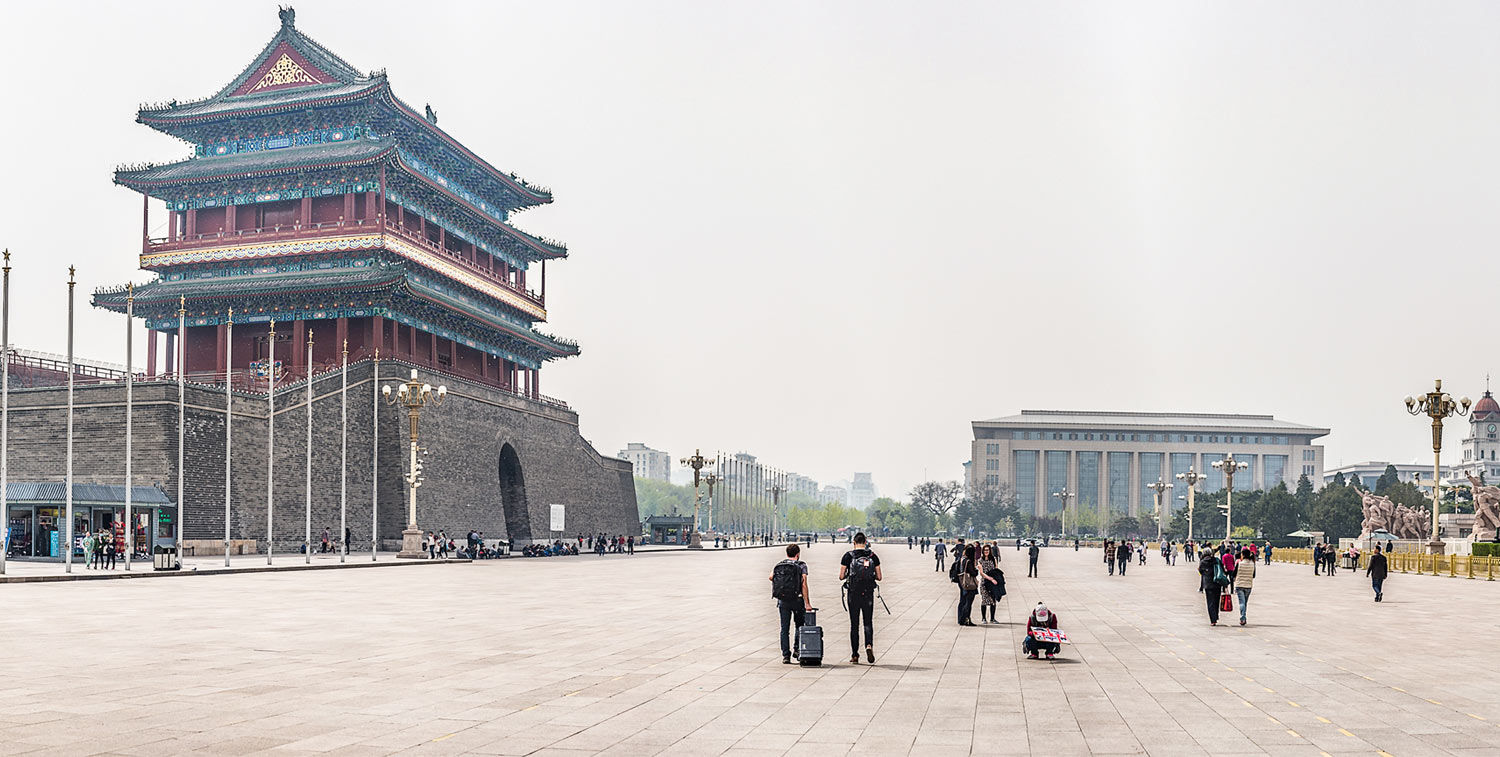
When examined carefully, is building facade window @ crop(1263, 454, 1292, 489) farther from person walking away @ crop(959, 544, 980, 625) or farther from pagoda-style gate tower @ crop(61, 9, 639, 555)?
person walking away @ crop(959, 544, 980, 625)

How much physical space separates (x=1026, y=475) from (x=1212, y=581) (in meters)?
163

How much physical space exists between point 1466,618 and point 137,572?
36.1m

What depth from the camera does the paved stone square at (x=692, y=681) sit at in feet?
36.1

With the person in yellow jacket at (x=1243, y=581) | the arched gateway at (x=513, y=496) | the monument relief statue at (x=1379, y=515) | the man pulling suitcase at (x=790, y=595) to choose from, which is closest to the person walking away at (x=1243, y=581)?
the person in yellow jacket at (x=1243, y=581)

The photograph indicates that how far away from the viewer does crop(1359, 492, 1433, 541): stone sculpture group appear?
8069 centimetres

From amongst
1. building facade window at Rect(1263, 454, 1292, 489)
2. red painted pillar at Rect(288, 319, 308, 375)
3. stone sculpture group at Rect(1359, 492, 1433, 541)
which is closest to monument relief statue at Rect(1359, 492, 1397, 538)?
stone sculpture group at Rect(1359, 492, 1433, 541)

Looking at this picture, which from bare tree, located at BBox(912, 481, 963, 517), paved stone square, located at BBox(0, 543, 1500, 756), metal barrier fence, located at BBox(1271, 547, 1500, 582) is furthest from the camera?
bare tree, located at BBox(912, 481, 963, 517)

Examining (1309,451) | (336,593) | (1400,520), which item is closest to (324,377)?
(336,593)

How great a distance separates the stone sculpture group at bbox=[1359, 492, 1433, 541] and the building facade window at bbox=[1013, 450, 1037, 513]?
9801cm

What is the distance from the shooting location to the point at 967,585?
2395 cm

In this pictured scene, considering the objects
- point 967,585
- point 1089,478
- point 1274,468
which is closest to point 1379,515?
point 967,585

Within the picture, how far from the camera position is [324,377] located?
60.8 m

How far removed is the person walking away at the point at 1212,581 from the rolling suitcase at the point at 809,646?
11.0 m

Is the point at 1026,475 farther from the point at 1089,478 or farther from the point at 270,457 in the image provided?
the point at 270,457
